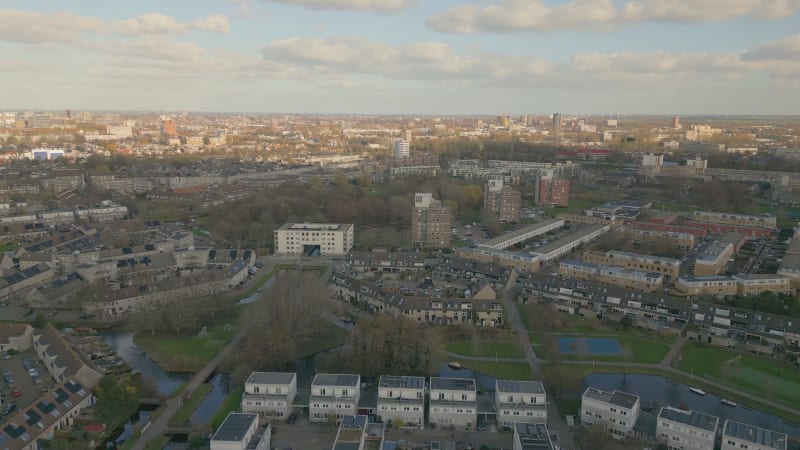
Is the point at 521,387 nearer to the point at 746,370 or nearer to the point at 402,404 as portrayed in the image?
the point at 402,404

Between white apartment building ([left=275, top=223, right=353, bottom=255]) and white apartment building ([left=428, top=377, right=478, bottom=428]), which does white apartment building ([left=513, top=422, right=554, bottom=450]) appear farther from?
white apartment building ([left=275, top=223, right=353, bottom=255])

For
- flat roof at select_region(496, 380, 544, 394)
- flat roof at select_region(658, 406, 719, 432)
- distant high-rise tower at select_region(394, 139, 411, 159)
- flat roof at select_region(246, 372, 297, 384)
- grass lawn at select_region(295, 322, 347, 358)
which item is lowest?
grass lawn at select_region(295, 322, 347, 358)

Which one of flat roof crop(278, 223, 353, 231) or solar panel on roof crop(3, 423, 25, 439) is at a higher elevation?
flat roof crop(278, 223, 353, 231)

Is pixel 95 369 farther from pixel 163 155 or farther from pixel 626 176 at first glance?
pixel 163 155

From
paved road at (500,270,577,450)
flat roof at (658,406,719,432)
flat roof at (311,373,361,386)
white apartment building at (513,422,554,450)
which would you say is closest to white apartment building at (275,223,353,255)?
paved road at (500,270,577,450)

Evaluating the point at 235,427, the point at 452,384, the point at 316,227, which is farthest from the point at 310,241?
the point at 235,427

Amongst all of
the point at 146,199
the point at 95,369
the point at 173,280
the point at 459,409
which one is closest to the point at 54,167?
the point at 146,199
